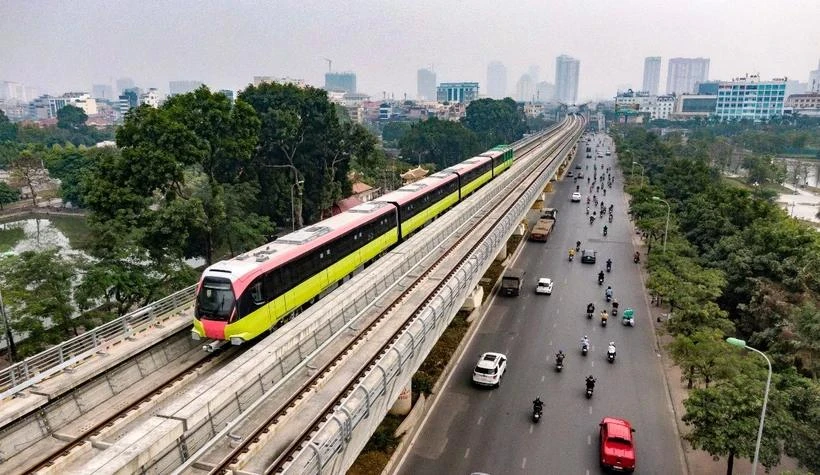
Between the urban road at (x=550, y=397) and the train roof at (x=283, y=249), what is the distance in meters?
8.70

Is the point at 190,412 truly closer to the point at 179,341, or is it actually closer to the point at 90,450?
the point at 90,450

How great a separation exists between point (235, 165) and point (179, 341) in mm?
28701

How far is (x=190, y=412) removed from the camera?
44.1 ft

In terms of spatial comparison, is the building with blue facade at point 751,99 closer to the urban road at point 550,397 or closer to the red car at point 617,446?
the urban road at point 550,397

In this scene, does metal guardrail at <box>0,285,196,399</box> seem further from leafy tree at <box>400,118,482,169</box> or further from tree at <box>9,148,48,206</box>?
leafy tree at <box>400,118,482,169</box>

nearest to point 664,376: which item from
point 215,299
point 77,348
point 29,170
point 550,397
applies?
point 550,397

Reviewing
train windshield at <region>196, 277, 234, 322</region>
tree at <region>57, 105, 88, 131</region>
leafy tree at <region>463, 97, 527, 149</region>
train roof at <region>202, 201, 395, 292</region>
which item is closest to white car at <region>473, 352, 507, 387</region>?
train roof at <region>202, 201, 395, 292</region>

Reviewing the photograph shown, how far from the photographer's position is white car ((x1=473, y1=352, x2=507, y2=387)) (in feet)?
81.8

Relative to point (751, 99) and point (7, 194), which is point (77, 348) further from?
point (751, 99)

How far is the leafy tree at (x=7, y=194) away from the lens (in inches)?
2891

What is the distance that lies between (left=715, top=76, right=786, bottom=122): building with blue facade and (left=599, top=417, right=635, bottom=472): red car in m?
201

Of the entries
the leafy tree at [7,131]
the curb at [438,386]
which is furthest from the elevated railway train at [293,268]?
the leafy tree at [7,131]

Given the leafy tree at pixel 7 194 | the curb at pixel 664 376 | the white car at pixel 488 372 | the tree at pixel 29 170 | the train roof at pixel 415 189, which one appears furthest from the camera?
the tree at pixel 29 170

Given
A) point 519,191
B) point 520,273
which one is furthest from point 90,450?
point 519,191
